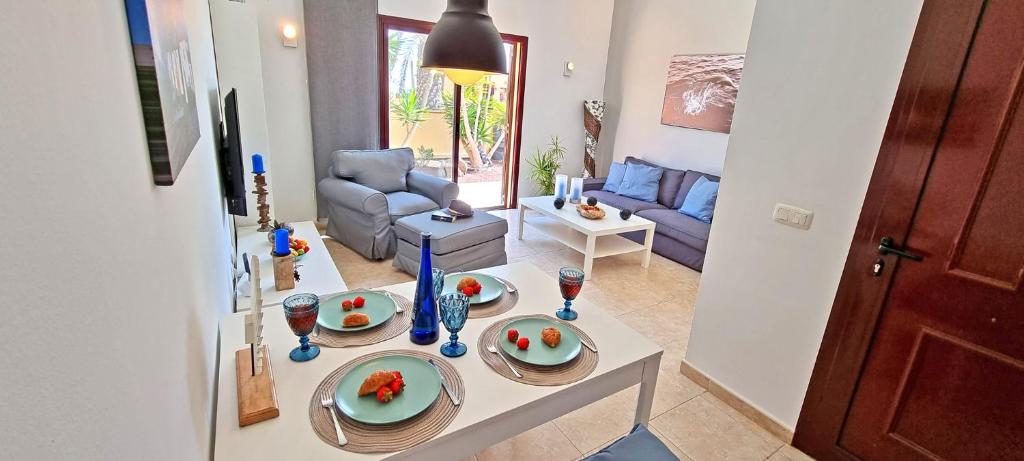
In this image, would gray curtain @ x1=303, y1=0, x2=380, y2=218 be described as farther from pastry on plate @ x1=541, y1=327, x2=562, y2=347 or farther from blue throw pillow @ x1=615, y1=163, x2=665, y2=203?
pastry on plate @ x1=541, y1=327, x2=562, y2=347

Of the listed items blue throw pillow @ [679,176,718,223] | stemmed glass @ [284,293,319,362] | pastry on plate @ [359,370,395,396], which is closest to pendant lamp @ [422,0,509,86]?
stemmed glass @ [284,293,319,362]

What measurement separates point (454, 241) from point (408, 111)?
207cm

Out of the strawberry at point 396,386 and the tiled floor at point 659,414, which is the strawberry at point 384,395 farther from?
the tiled floor at point 659,414

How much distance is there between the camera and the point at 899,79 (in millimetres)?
1617

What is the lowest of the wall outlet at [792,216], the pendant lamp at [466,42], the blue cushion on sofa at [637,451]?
the blue cushion on sofa at [637,451]

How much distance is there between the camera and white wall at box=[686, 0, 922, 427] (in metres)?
1.70

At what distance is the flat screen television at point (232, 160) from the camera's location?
2.10 meters

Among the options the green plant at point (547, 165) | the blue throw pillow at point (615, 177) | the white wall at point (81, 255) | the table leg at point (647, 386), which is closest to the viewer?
the white wall at point (81, 255)

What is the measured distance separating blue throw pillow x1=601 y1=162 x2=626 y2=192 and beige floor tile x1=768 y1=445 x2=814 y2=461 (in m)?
3.36

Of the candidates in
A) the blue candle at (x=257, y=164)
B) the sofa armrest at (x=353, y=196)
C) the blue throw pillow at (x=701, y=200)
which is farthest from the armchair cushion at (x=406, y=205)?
the blue throw pillow at (x=701, y=200)

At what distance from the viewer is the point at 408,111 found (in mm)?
4758

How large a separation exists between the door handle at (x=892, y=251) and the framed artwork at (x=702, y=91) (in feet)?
9.33

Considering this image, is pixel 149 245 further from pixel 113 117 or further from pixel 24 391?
pixel 24 391

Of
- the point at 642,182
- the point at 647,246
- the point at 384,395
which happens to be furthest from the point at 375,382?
the point at 642,182
